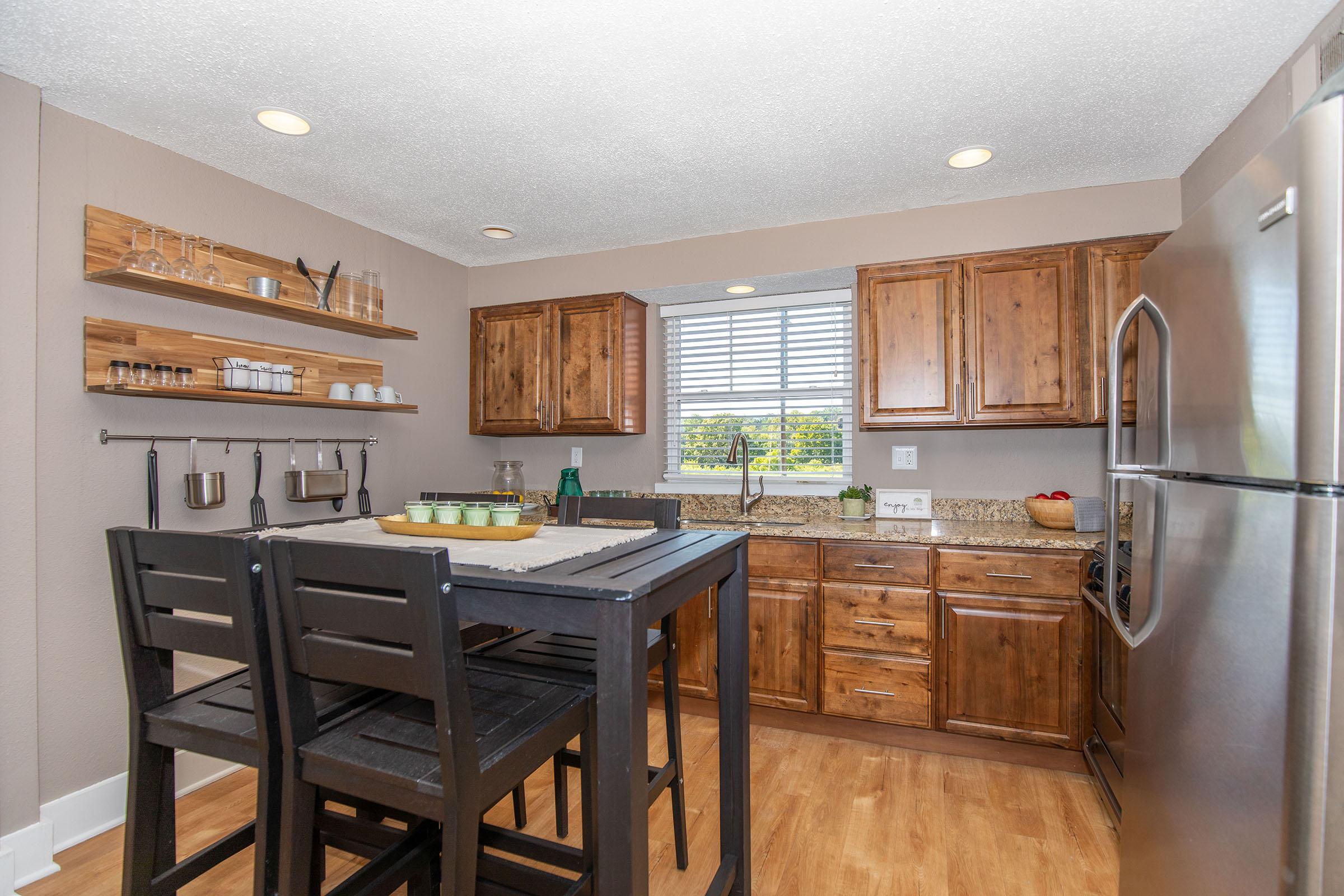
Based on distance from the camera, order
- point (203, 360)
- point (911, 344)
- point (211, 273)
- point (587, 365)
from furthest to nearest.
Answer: point (587, 365), point (911, 344), point (203, 360), point (211, 273)

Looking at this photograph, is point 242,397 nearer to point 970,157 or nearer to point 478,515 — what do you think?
point 478,515

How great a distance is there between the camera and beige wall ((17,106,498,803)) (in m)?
2.12

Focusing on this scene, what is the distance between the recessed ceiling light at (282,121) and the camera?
2188mm

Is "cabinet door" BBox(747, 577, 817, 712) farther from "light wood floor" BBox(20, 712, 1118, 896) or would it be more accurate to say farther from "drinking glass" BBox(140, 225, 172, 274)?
"drinking glass" BBox(140, 225, 172, 274)

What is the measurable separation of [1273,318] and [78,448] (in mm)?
3171

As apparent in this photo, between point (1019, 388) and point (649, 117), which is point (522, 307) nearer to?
point (649, 117)

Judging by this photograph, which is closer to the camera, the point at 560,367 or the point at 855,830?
the point at 855,830

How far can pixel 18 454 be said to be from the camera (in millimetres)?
2010

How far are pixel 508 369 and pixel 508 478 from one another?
2.14 ft

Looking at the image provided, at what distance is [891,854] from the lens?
6.63ft

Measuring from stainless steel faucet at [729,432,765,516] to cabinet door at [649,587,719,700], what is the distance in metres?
0.58

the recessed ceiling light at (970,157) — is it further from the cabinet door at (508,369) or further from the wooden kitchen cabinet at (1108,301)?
the cabinet door at (508,369)

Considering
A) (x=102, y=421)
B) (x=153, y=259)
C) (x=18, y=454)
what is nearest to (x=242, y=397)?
(x=102, y=421)

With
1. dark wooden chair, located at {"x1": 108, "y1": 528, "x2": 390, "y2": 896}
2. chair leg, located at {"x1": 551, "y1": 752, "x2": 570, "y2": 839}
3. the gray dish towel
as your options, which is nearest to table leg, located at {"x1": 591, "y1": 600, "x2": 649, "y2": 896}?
dark wooden chair, located at {"x1": 108, "y1": 528, "x2": 390, "y2": 896}
